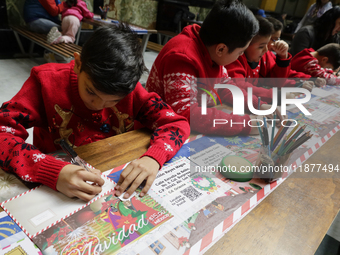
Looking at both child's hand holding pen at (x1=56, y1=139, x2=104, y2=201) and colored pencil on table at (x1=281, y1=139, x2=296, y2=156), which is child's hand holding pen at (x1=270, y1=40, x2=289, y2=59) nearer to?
colored pencil on table at (x1=281, y1=139, x2=296, y2=156)

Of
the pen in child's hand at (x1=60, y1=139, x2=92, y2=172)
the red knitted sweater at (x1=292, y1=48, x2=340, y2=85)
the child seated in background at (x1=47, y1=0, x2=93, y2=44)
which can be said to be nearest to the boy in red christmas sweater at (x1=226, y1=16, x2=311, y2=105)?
the red knitted sweater at (x1=292, y1=48, x2=340, y2=85)

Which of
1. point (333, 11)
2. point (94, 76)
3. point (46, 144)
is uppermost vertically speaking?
point (333, 11)

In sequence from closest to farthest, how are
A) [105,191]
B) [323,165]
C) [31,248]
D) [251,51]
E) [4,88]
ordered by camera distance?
[31,248], [105,191], [323,165], [251,51], [4,88]

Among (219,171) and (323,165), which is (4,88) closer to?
(219,171)

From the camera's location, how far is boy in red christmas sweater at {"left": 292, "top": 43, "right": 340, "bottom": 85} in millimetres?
1991

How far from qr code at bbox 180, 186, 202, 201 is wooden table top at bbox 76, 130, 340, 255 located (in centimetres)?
12

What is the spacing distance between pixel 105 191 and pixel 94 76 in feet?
1.05

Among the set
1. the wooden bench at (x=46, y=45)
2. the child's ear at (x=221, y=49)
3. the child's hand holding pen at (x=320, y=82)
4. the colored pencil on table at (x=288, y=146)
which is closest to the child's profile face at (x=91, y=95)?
the colored pencil on table at (x=288, y=146)

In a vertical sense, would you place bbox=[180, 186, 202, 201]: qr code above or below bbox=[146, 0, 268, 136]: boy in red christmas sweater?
below

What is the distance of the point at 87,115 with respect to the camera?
0.89 m

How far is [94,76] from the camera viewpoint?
698mm

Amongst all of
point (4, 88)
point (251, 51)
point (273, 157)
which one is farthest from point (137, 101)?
point (4, 88)

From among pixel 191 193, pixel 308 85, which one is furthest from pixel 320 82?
pixel 191 193

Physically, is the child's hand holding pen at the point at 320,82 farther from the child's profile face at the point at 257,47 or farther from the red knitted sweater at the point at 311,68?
the child's profile face at the point at 257,47
